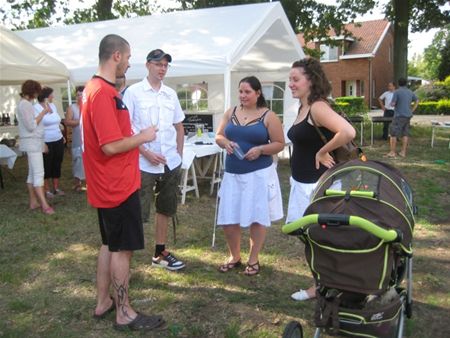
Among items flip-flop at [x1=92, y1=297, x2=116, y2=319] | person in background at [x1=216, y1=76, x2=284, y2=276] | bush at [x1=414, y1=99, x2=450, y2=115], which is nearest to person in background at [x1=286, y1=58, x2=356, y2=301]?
person in background at [x1=216, y1=76, x2=284, y2=276]

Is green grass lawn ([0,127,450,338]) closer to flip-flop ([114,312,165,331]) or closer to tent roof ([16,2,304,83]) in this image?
flip-flop ([114,312,165,331])

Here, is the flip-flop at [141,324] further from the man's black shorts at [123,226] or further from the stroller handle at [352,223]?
the stroller handle at [352,223]

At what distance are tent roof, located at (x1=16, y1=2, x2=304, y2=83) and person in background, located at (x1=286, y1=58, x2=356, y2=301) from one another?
4015mm

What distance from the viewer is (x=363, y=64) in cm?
3647

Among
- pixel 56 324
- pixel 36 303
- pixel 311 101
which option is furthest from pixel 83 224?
pixel 311 101

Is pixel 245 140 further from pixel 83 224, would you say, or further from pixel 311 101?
pixel 83 224

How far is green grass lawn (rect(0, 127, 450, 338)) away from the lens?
128 inches

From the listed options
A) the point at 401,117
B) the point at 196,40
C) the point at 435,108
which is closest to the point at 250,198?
the point at 196,40

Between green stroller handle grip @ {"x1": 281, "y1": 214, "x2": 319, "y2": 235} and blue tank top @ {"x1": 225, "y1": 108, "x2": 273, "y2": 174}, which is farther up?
blue tank top @ {"x1": 225, "y1": 108, "x2": 273, "y2": 174}

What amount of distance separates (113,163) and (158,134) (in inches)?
42.4

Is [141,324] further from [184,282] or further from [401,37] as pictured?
[401,37]

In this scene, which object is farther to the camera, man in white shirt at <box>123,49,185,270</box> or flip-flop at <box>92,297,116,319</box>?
man in white shirt at <box>123,49,185,270</box>

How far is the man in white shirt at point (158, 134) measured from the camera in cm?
382

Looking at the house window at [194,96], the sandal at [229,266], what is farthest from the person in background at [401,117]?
the sandal at [229,266]
